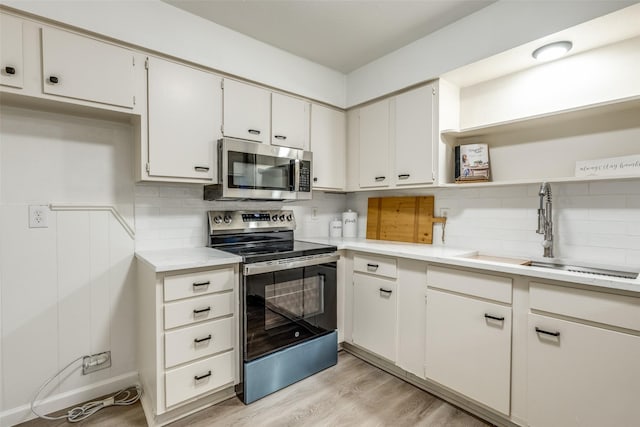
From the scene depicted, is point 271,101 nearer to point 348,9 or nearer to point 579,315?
point 348,9

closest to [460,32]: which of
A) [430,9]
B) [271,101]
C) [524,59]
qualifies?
[430,9]

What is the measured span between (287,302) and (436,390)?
44.0 inches

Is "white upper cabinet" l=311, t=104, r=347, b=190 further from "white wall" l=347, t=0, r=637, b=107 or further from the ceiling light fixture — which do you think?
the ceiling light fixture

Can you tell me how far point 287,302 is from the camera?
2.09m


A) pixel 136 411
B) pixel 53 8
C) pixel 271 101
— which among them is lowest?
pixel 136 411

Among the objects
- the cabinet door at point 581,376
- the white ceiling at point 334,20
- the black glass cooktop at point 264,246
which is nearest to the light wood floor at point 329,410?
the cabinet door at point 581,376

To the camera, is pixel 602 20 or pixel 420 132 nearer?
pixel 602 20

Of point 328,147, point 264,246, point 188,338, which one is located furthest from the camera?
point 328,147

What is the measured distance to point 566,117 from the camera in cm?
185

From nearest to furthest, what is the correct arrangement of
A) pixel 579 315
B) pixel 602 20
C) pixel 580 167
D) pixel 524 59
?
pixel 579 315 → pixel 602 20 → pixel 580 167 → pixel 524 59

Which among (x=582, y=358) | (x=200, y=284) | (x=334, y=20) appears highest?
(x=334, y=20)

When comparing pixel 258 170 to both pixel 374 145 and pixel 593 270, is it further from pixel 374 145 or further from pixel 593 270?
pixel 593 270

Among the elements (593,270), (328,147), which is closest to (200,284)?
(328,147)

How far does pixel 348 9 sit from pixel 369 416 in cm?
251
